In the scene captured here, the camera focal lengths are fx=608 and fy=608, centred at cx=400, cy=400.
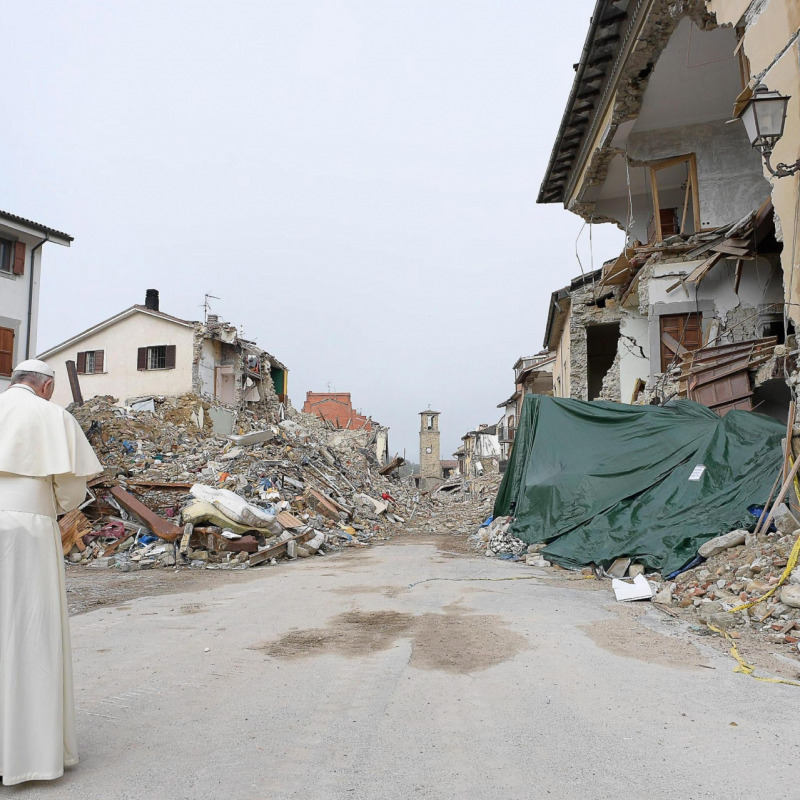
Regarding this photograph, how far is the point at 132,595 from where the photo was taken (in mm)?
7934

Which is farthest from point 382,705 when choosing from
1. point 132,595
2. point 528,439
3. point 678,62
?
point 678,62

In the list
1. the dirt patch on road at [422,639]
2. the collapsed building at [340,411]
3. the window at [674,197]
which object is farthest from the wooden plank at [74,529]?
the collapsed building at [340,411]

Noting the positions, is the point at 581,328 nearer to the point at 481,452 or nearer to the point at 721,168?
the point at 721,168

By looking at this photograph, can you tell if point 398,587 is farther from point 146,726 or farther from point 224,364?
point 224,364

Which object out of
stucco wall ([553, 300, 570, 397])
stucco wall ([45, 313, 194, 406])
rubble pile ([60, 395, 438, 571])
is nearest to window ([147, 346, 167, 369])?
stucco wall ([45, 313, 194, 406])

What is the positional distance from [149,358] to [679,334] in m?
23.4

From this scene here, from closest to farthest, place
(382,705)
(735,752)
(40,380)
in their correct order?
(735,752)
(40,380)
(382,705)

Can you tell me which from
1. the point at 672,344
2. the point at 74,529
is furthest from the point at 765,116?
the point at 74,529

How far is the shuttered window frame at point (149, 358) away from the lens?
28.0 meters

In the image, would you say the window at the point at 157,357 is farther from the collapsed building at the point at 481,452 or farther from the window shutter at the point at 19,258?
the collapsed building at the point at 481,452

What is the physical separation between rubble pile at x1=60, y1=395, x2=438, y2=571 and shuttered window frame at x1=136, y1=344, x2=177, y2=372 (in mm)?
3509

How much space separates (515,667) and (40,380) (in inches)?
131

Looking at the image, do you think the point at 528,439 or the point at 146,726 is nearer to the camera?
the point at 146,726

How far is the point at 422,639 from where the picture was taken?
4848 millimetres
